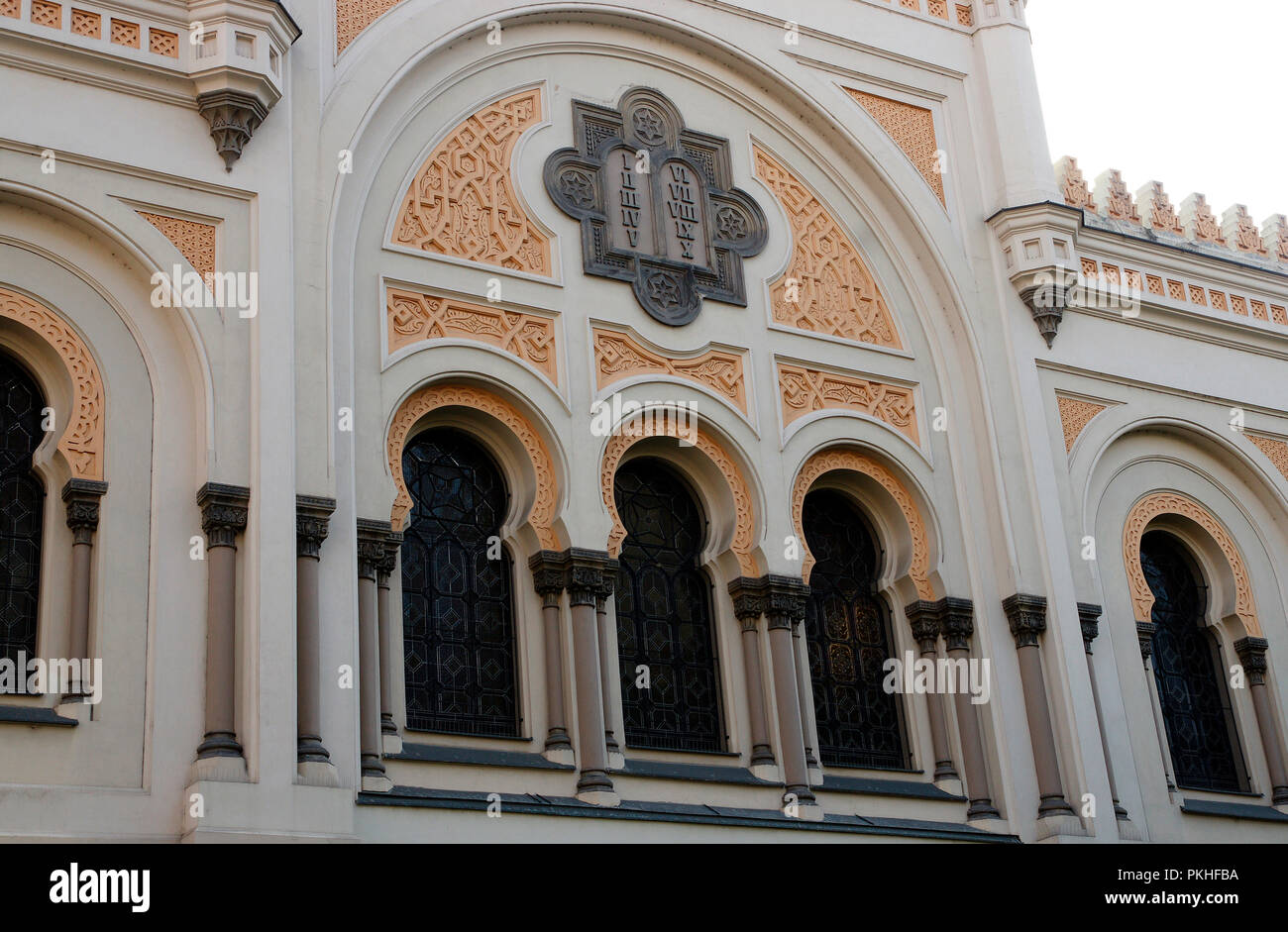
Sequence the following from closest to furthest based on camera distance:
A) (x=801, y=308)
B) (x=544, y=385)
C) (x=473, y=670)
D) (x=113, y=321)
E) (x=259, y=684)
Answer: (x=259, y=684)
(x=113, y=321)
(x=473, y=670)
(x=544, y=385)
(x=801, y=308)

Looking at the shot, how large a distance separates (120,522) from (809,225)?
5.92 m

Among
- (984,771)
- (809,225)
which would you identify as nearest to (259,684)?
(984,771)

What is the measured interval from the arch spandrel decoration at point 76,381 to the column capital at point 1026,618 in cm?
624

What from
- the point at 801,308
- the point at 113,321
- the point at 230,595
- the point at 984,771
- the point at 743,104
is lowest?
the point at 984,771

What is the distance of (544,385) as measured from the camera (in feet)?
37.3

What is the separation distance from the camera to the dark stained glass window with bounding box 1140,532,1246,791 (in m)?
13.1

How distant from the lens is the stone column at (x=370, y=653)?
9.76m

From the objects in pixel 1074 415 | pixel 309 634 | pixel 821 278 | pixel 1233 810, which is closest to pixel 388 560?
pixel 309 634

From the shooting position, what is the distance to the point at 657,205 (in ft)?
41.1

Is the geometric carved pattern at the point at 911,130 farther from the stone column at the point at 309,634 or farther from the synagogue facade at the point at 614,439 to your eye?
the stone column at the point at 309,634

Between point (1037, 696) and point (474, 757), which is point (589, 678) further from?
point (1037, 696)

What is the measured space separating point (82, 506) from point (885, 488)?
5.67 m

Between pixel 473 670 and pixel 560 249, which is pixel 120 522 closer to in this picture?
pixel 473 670

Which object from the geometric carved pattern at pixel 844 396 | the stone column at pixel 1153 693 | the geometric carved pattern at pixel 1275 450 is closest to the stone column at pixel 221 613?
the geometric carved pattern at pixel 844 396
